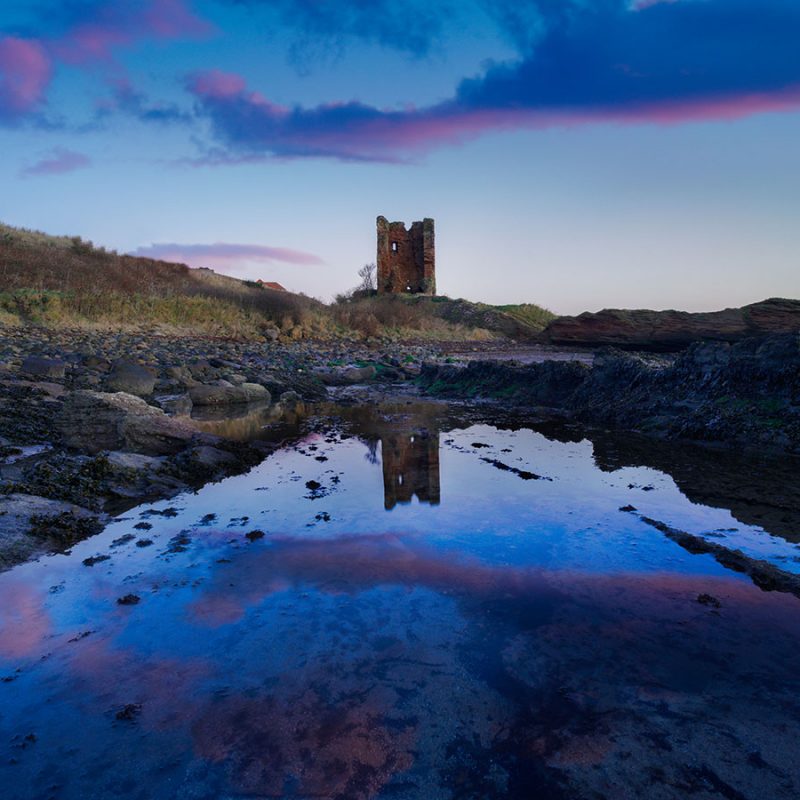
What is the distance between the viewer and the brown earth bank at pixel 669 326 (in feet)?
51.7

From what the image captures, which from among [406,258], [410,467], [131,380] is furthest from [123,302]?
[406,258]

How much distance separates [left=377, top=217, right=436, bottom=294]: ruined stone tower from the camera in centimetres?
4453

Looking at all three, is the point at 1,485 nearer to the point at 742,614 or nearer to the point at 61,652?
the point at 61,652

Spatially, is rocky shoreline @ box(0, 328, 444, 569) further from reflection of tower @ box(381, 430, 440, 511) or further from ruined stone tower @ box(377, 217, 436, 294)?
ruined stone tower @ box(377, 217, 436, 294)

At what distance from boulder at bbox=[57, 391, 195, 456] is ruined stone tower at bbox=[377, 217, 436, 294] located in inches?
1514

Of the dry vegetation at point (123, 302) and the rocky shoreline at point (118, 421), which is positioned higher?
the dry vegetation at point (123, 302)

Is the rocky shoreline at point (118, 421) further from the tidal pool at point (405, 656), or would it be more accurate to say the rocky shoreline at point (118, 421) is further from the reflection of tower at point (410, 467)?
the reflection of tower at point (410, 467)

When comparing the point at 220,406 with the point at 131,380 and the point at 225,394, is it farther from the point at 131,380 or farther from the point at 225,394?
the point at 131,380

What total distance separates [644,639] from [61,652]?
2464mm

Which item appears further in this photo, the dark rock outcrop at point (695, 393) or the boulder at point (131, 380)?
the boulder at point (131, 380)

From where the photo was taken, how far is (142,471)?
196 inches

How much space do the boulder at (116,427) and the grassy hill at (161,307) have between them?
11.9m

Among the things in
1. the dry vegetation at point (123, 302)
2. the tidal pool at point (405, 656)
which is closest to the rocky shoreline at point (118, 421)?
the tidal pool at point (405, 656)

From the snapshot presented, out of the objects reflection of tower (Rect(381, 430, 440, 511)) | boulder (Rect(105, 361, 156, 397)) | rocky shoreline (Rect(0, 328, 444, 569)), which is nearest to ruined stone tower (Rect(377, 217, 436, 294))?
rocky shoreline (Rect(0, 328, 444, 569))
